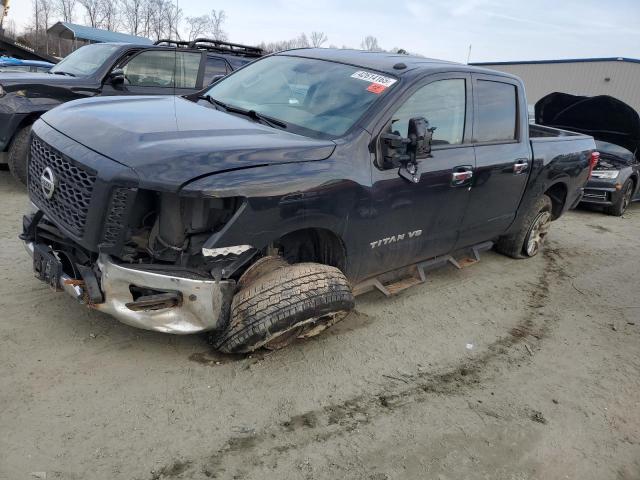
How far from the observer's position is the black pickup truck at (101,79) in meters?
5.89

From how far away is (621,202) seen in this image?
31.0 ft

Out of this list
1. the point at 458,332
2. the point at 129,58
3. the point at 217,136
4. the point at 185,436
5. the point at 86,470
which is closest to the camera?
the point at 86,470

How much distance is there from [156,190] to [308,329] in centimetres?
132

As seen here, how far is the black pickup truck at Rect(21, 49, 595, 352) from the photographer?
2.72 metres

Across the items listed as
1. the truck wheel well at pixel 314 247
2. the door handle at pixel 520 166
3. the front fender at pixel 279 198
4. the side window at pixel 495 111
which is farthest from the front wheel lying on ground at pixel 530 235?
the front fender at pixel 279 198

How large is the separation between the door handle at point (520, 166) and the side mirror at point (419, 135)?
5.03ft

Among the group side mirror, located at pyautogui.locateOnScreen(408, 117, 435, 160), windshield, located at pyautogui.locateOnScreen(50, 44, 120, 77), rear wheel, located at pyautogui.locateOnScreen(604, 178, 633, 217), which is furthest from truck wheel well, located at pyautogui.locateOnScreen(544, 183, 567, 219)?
windshield, located at pyautogui.locateOnScreen(50, 44, 120, 77)

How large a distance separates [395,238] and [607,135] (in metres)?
8.47

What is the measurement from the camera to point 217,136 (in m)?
2.98

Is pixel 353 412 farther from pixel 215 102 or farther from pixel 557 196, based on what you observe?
pixel 557 196

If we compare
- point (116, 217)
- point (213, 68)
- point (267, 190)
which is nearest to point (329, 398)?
point (267, 190)

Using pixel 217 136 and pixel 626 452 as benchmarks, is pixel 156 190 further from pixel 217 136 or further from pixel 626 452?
pixel 626 452

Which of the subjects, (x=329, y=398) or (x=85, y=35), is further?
(x=85, y=35)

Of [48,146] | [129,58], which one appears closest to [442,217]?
[48,146]
